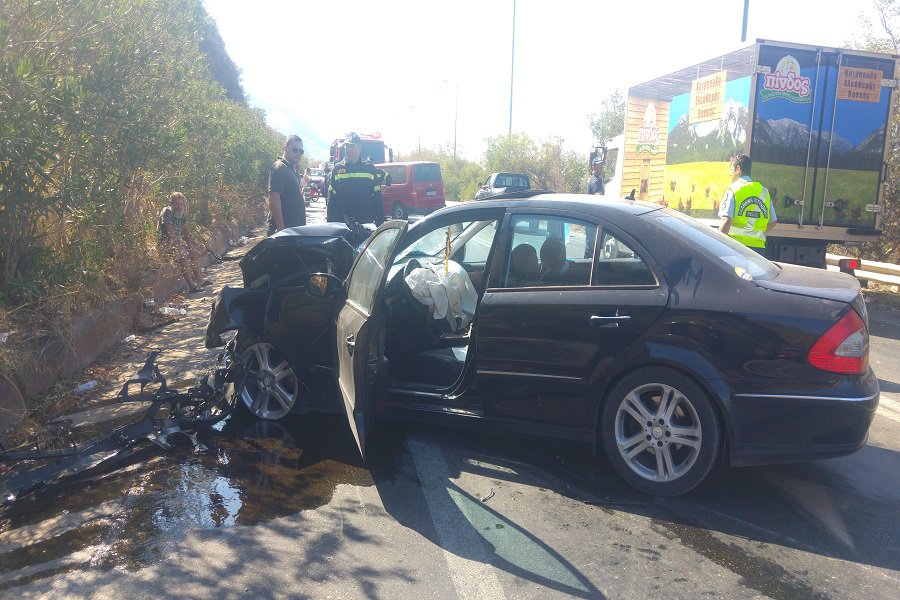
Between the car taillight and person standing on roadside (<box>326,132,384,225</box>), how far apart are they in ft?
20.4

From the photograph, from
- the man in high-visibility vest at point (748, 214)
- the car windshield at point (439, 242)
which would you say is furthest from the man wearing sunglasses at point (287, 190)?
the man in high-visibility vest at point (748, 214)

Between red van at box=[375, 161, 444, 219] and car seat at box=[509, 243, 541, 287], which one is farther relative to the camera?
red van at box=[375, 161, 444, 219]

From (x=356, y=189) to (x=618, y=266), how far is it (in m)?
5.51

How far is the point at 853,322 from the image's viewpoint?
144 inches

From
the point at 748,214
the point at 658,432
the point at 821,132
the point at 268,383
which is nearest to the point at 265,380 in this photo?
the point at 268,383

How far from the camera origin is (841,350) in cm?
362

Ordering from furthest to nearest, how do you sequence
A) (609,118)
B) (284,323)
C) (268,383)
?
(609,118), (268,383), (284,323)

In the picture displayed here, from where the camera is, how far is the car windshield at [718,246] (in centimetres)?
404

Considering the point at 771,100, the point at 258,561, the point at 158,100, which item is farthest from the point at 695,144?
the point at 258,561

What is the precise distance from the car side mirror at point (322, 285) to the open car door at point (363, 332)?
0.32 feet

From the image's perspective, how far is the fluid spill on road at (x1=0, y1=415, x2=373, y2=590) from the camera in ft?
11.7

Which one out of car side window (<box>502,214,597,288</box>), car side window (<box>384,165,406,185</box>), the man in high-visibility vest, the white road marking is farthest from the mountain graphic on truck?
car side window (<box>384,165,406,185</box>)

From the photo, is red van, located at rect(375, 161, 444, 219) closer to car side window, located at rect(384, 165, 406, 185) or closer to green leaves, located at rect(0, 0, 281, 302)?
car side window, located at rect(384, 165, 406, 185)

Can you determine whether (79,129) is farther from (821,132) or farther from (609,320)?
(821,132)
